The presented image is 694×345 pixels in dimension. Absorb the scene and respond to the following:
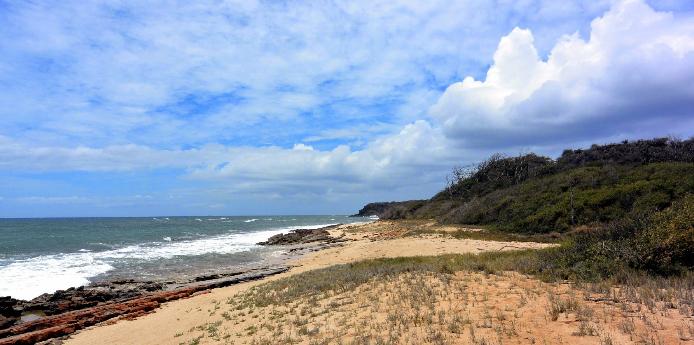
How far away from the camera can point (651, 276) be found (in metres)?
10.2

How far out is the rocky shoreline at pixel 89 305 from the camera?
47.8 feet

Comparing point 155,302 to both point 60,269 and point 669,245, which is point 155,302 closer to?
point 60,269

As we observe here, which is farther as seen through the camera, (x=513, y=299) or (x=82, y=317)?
(x=82, y=317)

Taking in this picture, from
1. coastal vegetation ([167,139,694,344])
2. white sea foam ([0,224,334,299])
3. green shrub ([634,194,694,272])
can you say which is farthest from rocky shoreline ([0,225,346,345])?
green shrub ([634,194,694,272])

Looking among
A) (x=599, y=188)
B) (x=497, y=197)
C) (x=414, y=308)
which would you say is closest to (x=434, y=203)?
(x=497, y=197)

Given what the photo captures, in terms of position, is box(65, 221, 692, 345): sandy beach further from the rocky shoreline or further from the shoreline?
the rocky shoreline

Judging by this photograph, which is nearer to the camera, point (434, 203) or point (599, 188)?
point (599, 188)

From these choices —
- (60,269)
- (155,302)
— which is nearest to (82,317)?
(155,302)

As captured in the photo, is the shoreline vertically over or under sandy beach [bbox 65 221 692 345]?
under

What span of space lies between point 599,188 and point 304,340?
105 ft

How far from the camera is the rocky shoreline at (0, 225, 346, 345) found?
1458cm

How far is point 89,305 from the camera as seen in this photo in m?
18.5

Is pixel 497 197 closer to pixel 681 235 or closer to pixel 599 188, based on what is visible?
pixel 599 188

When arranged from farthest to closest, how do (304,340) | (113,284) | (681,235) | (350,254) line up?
(350,254), (113,284), (681,235), (304,340)
